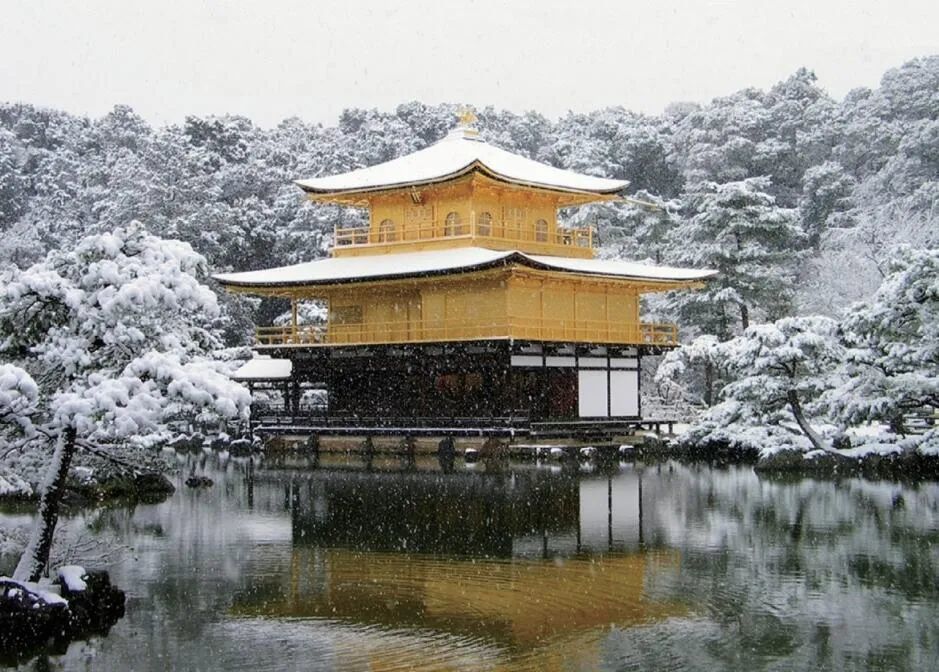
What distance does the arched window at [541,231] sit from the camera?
4438 centimetres

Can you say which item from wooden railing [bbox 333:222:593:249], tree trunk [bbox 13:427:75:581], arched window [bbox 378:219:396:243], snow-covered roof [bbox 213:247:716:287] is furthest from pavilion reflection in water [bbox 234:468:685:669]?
arched window [bbox 378:219:396:243]

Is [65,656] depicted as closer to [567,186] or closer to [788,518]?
[788,518]

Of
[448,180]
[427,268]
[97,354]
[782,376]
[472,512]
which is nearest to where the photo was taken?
[97,354]

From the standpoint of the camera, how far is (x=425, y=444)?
125 ft

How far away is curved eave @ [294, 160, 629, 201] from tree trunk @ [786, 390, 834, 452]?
12.6 m

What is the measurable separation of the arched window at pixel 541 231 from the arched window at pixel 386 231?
5.08 m

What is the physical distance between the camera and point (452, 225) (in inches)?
1695

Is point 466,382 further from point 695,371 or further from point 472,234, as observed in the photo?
point 695,371

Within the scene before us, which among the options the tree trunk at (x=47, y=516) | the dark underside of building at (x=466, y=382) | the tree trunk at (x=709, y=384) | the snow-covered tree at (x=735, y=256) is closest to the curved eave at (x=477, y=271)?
the dark underside of building at (x=466, y=382)

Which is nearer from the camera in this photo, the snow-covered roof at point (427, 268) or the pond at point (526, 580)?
the pond at point (526, 580)

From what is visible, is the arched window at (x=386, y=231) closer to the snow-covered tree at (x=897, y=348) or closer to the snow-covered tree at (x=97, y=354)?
the snow-covered tree at (x=897, y=348)

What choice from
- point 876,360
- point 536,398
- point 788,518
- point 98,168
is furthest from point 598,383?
point 98,168

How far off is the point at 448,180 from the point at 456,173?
781 millimetres

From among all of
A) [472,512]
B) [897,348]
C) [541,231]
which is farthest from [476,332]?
[472,512]
